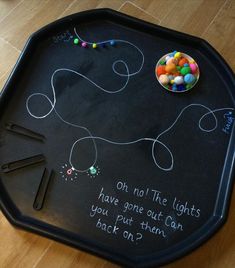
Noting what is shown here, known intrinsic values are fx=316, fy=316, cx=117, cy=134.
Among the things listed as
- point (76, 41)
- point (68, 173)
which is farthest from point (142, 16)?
point (68, 173)

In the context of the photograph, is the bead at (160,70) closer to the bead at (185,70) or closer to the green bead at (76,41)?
the bead at (185,70)

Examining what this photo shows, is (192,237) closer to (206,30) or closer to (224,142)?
(224,142)

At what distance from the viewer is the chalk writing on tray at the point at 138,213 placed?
0.74 metres

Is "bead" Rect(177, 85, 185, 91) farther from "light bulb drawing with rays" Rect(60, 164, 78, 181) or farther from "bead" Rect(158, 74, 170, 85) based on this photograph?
"light bulb drawing with rays" Rect(60, 164, 78, 181)

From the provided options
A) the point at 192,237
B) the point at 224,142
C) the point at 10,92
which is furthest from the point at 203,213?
the point at 10,92

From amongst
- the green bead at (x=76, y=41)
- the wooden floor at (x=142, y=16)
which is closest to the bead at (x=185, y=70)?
the wooden floor at (x=142, y=16)

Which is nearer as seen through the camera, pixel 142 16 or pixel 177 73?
pixel 177 73

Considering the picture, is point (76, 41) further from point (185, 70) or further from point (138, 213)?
point (138, 213)

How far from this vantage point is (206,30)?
1.02 meters

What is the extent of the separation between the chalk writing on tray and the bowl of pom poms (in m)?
0.29

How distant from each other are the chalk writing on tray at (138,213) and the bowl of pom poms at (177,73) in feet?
0.95

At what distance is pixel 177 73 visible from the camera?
86 centimetres

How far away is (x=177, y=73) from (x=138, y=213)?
0.39 meters

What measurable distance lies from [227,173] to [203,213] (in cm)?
12
